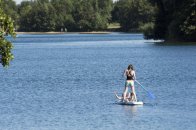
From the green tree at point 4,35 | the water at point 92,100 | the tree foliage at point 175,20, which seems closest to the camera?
the green tree at point 4,35

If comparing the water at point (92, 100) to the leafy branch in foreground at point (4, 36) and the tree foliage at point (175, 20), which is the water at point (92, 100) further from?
the tree foliage at point (175, 20)

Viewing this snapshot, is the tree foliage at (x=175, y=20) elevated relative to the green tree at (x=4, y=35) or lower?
lower

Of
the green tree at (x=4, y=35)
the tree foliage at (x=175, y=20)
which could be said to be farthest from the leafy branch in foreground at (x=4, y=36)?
the tree foliage at (x=175, y=20)

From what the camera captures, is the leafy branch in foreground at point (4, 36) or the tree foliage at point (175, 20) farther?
the tree foliage at point (175, 20)

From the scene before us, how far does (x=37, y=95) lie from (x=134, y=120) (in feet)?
43.4

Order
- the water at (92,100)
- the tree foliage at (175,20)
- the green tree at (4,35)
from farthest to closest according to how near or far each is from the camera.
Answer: the tree foliage at (175,20) → the water at (92,100) → the green tree at (4,35)

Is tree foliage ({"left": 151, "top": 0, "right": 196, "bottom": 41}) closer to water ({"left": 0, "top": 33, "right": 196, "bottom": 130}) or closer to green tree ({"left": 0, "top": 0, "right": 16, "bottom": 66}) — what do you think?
water ({"left": 0, "top": 33, "right": 196, "bottom": 130})

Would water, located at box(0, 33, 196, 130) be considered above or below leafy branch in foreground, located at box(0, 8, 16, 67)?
below

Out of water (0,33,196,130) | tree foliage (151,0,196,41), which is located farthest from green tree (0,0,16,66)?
tree foliage (151,0,196,41)

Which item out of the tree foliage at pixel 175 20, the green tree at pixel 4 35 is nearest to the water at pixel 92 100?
the green tree at pixel 4 35

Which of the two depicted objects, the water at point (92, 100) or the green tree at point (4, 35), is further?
the water at point (92, 100)

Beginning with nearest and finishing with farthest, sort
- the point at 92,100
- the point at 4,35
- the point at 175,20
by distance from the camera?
the point at 4,35 < the point at 92,100 < the point at 175,20

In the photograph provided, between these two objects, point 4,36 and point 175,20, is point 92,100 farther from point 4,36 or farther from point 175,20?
point 175,20

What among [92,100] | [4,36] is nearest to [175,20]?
[92,100]
